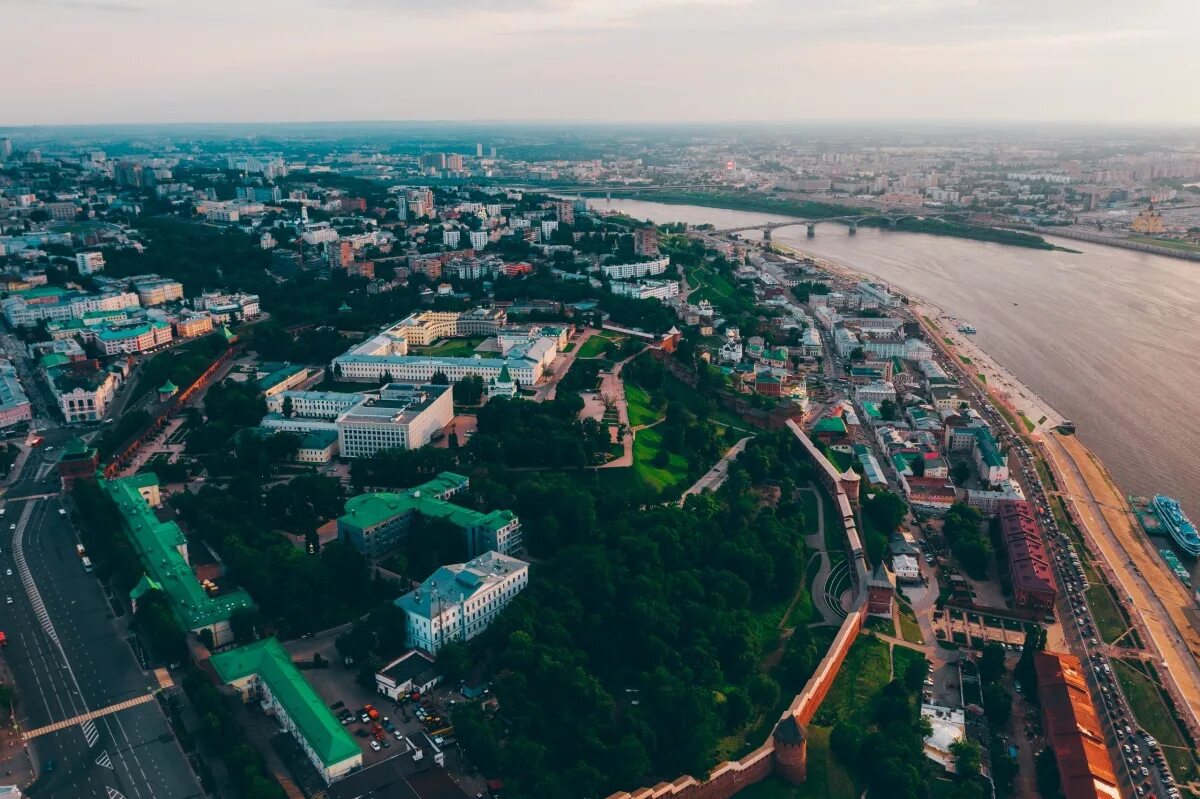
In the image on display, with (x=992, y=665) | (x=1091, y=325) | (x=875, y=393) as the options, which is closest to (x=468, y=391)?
(x=875, y=393)

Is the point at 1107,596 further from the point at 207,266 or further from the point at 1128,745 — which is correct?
the point at 207,266

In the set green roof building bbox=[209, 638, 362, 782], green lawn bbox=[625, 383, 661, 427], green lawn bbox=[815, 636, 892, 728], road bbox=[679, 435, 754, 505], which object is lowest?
green lawn bbox=[815, 636, 892, 728]

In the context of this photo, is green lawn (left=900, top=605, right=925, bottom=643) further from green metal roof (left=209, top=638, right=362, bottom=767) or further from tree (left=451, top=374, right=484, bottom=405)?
tree (left=451, top=374, right=484, bottom=405)

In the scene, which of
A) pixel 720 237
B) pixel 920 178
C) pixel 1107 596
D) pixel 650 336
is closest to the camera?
pixel 1107 596

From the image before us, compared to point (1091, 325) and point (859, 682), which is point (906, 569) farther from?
point (1091, 325)

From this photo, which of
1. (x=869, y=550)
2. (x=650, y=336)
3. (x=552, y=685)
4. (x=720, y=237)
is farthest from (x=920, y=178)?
(x=552, y=685)

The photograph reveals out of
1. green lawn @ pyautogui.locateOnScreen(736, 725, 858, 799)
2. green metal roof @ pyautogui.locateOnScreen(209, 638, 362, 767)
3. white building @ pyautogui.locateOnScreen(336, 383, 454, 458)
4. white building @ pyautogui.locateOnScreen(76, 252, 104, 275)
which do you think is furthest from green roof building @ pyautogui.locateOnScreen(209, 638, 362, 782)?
white building @ pyautogui.locateOnScreen(76, 252, 104, 275)
